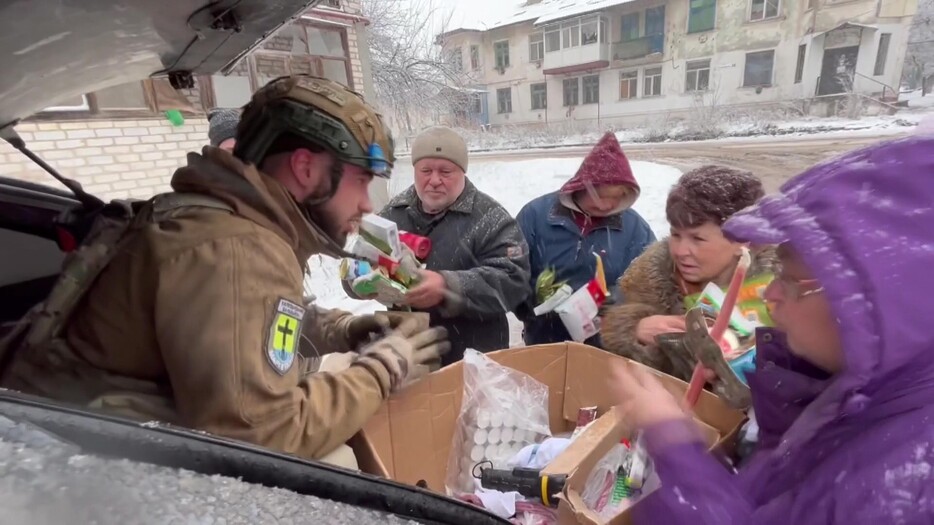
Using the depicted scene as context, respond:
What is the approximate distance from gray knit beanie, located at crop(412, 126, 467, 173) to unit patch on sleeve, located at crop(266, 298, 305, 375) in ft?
5.41

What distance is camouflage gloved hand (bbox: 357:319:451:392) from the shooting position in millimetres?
1562

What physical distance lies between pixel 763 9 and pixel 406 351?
24.6m

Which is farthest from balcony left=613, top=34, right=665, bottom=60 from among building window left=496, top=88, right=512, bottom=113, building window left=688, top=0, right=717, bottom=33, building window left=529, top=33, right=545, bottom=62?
building window left=496, top=88, right=512, bottom=113

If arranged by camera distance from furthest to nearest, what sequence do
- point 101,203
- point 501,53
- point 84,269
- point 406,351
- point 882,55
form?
point 501,53 → point 882,55 → point 101,203 → point 406,351 → point 84,269

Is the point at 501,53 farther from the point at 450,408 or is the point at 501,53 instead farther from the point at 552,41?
the point at 450,408

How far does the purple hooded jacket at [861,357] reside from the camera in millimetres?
795

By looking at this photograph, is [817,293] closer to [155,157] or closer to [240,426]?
[240,426]

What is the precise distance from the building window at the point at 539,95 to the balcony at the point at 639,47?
3.78m

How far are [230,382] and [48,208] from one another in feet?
7.27

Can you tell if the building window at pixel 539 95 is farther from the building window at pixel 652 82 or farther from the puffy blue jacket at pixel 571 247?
the puffy blue jacket at pixel 571 247

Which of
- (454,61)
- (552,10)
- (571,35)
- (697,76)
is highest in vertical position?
(552,10)

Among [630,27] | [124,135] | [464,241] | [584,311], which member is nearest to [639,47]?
[630,27]

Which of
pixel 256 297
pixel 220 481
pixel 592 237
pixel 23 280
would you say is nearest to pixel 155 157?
pixel 23 280

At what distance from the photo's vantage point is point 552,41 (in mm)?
27656
